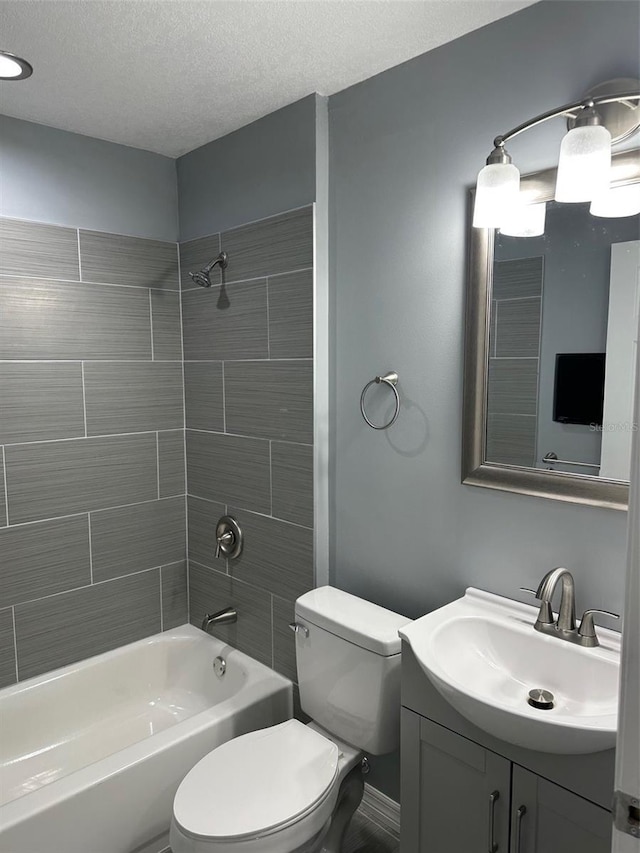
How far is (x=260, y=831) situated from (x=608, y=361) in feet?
4.94

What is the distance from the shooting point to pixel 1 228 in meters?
2.30

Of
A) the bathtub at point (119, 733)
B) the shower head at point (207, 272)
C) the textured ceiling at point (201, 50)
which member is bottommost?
the bathtub at point (119, 733)

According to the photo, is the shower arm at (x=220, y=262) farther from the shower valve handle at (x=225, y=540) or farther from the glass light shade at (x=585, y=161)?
the glass light shade at (x=585, y=161)

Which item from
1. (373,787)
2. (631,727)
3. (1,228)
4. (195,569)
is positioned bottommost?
(373,787)

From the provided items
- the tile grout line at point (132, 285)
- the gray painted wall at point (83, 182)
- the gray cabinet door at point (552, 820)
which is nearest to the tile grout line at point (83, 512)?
the tile grout line at point (132, 285)

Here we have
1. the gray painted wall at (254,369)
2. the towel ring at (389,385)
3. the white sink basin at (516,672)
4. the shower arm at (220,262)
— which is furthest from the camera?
the shower arm at (220,262)

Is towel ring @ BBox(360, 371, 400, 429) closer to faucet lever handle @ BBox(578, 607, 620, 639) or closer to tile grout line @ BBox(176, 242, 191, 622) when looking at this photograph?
faucet lever handle @ BBox(578, 607, 620, 639)

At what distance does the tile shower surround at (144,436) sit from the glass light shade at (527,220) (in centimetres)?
78

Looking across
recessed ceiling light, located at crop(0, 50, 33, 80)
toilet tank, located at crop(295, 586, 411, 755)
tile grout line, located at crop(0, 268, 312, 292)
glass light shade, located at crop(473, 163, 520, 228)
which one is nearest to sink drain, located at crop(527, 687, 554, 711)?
toilet tank, located at crop(295, 586, 411, 755)

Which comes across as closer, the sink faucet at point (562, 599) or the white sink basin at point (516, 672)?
the white sink basin at point (516, 672)

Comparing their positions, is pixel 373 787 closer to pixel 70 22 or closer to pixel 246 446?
pixel 246 446

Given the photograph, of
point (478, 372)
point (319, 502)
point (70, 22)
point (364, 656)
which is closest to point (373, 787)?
point (364, 656)

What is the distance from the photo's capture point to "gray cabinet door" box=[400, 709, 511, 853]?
56.9 inches

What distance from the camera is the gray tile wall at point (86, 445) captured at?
2.38 m
